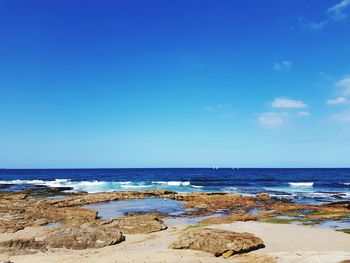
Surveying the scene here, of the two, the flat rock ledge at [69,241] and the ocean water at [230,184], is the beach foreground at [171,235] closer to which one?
the flat rock ledge at [69,241]

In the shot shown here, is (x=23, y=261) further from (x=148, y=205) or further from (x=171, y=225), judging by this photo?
(x=148, y=205)

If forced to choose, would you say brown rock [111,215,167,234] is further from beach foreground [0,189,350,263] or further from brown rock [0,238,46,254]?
brown rock [0,238,46,254]

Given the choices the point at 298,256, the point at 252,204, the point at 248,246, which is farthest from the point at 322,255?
the point at 252,204

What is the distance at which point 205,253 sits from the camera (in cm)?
1384

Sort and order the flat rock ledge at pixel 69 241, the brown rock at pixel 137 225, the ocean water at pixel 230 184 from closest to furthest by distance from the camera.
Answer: the flat rock ledge at pixel 69 241
the brown rock at pixel 137 225
the ocean water at pixel 230 184

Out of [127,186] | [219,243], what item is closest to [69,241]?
[219,243]

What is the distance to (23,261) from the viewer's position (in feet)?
42.4

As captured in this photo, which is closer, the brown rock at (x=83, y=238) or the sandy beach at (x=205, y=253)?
the sandy beach at (x=205, y=253)

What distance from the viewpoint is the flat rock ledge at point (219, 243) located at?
45.5ft

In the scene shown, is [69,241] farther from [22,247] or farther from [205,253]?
[205,253]

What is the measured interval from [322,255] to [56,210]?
2007cm

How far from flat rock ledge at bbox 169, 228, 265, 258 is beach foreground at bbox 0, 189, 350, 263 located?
0.14 feet

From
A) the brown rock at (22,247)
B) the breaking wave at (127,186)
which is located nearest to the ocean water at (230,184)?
the breaking wave at (127,186)

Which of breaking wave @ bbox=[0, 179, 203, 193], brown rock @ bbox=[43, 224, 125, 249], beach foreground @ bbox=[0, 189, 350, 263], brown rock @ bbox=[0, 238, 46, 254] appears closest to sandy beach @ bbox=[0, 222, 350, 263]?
beach foreground @ bbox=[0, 189, 350, 263]
